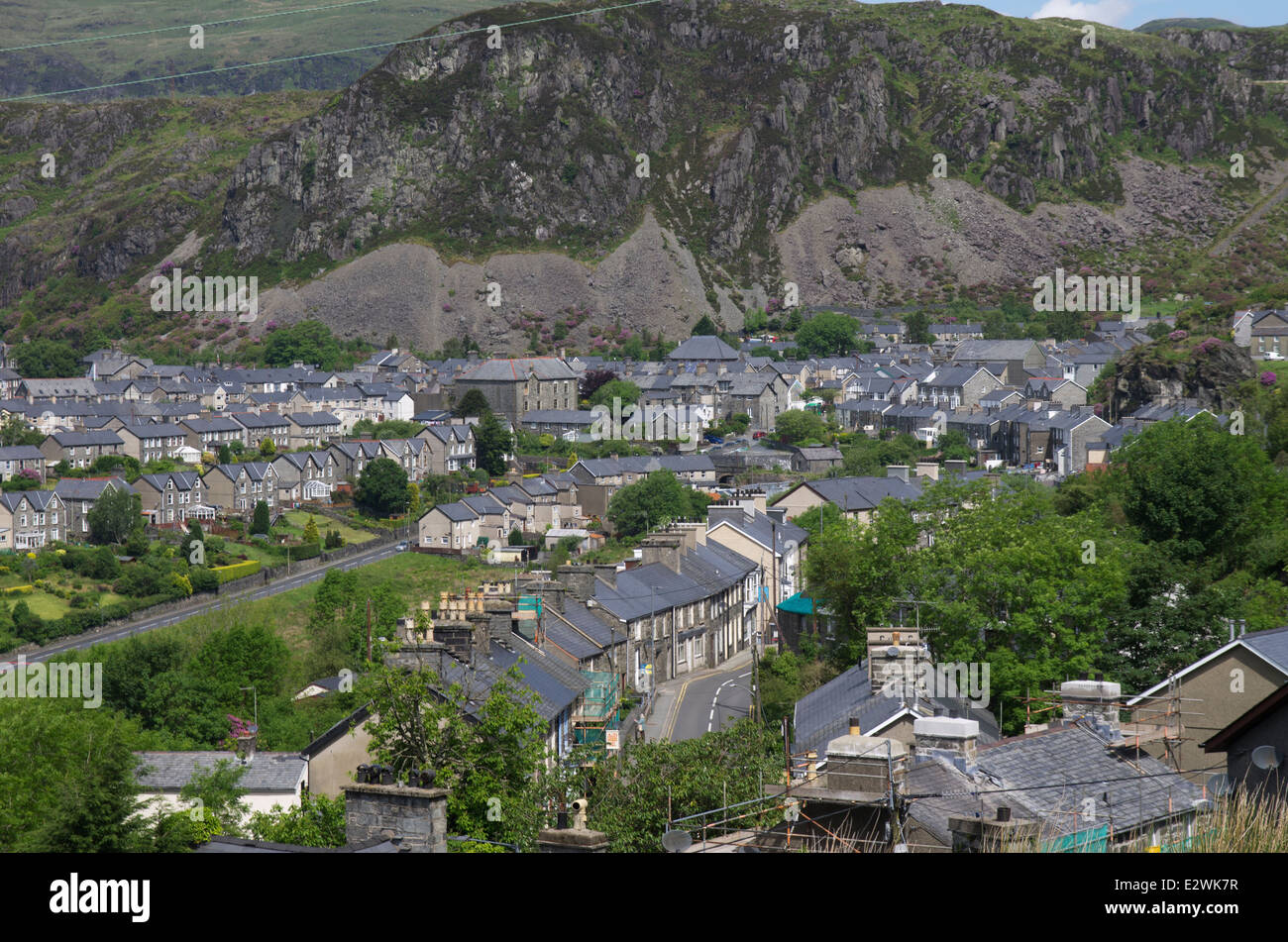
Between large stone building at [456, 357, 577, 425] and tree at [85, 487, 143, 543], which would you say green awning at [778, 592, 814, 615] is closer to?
tree at [85, 487, 143, 543]

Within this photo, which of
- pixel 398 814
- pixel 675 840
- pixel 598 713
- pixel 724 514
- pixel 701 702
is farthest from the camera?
pixel 724 514

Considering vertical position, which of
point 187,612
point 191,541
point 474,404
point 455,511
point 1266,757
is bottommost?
point 187,612

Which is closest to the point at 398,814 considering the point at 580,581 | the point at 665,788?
the point at 665,788

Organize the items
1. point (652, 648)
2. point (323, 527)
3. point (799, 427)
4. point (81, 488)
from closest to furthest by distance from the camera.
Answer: point (652, 648)
point (81, 488)
point (323, 527)
point (799, 427)

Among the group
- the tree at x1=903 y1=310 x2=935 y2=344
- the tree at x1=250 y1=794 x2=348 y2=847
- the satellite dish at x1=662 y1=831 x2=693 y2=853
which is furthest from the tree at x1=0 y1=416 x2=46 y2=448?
the satellite dish at x1=662 y1=831 x2=693 y2=853

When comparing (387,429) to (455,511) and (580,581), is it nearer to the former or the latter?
(455,511)
